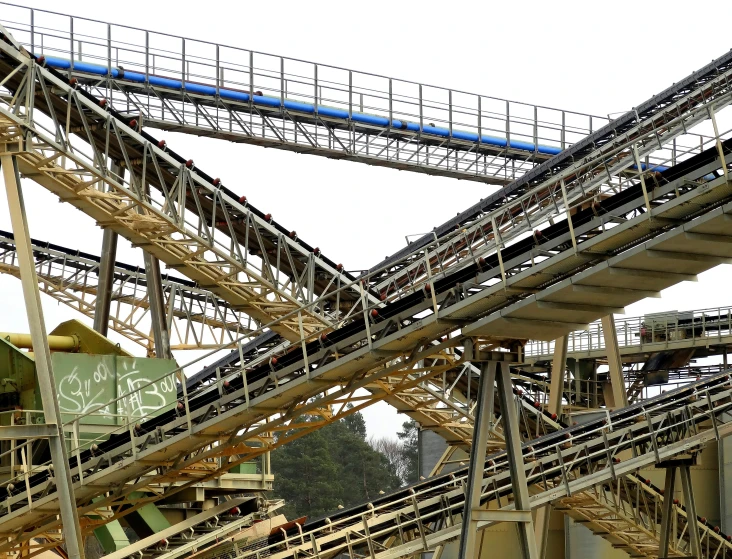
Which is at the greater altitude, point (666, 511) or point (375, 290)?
point (375, 290)

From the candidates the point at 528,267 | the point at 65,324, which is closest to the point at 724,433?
the point at 528,267

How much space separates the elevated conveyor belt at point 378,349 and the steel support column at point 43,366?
160 cm

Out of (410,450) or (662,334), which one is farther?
(410,450)

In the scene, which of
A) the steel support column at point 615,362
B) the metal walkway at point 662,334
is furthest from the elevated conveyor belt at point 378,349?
the metal walkway at point 662,334

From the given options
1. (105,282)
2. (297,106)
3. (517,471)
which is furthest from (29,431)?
(297,106)

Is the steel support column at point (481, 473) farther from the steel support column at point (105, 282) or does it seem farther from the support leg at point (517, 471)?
the steel support column at point (105, 282)

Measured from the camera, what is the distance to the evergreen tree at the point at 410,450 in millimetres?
87812

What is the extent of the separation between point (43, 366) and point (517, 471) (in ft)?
26.7

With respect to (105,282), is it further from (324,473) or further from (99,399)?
(324,473)

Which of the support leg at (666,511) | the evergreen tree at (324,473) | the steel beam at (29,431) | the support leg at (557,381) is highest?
the evergreen tree at (324,473)

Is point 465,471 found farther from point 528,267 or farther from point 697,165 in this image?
point 697,165

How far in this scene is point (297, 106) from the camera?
34.0 meters

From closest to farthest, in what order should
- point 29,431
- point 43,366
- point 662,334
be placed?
1. point 29,431
2. point 43,366
3. point 662,334

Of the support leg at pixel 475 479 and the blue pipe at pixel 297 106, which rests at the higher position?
the blue pipe at pixel 297 106
